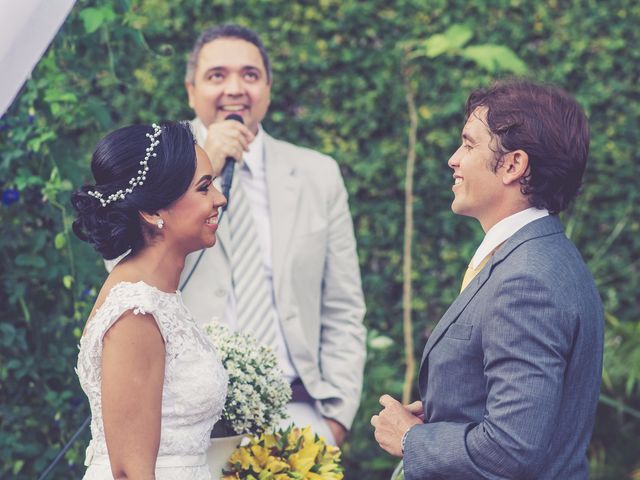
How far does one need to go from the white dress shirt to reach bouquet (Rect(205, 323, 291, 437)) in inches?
30.1

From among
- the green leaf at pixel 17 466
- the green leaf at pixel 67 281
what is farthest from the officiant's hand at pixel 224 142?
the green leaf at pixel 17 466

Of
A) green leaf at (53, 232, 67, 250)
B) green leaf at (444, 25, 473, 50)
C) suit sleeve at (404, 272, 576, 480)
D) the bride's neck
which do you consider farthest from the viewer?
green leaf at (444, 25, 473, 50)

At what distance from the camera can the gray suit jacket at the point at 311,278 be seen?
3.57 m

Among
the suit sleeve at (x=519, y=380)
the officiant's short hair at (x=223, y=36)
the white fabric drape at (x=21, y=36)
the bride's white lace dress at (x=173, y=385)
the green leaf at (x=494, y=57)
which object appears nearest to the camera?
the suit sleeve at (x=519, y=380)

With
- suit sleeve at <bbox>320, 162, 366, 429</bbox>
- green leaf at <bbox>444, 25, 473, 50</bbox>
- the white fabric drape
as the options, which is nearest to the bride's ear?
the white fabric drape

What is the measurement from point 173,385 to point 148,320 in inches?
7.4

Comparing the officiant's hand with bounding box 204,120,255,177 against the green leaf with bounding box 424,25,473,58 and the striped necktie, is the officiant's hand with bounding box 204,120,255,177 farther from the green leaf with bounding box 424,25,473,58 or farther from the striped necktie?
the green leaf with bounding box 424,25,473,58

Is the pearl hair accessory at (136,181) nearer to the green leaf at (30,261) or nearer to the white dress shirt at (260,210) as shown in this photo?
the white dress shirt at (260,210)

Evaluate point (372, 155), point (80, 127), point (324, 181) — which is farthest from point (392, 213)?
point (80, 127)

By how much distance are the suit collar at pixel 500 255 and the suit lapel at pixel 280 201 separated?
1.30 m

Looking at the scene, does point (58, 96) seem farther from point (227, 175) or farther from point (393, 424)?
point (393, 424)

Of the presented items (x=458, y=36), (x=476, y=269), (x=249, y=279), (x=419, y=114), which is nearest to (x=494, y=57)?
(x=458, y=36)

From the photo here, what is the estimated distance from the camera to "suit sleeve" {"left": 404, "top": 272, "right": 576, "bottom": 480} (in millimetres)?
2131

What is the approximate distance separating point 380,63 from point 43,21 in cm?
331
